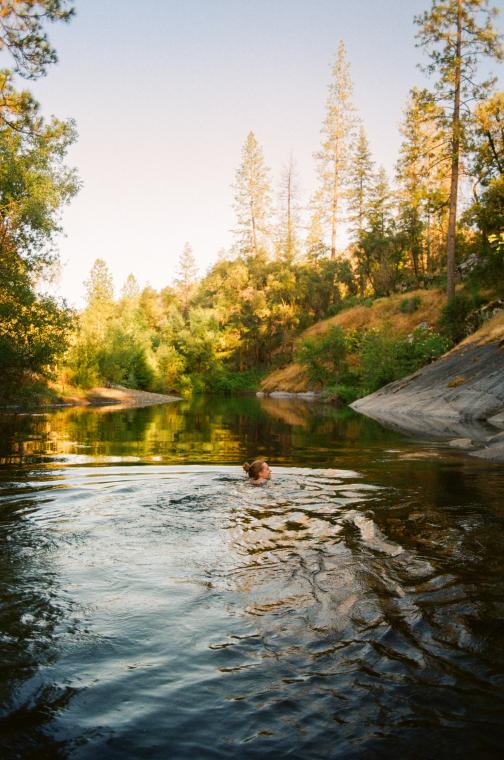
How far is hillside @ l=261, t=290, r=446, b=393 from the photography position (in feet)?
142

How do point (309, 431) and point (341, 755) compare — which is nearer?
point (341, 755)

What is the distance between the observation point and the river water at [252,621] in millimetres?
2955

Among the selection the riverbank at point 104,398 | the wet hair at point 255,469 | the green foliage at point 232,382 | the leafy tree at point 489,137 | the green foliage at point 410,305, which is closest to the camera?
the wet hair at point 255,469

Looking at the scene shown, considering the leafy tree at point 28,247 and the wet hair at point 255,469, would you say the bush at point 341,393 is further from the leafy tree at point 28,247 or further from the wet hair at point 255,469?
the wet hair at point 255,469

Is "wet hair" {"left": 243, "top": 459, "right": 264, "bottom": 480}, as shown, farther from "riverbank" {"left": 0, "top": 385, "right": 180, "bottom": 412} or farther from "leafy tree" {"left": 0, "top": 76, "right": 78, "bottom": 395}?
"riverbank" {"left": 0, "top": 385, "right": 180, "bottom": 412}

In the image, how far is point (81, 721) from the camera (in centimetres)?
303

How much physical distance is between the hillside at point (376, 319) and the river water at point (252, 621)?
31007 mm

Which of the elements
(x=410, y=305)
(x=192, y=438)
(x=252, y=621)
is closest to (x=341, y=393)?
(x=410, y=305)

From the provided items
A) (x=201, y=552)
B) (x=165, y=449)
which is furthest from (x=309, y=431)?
(x=201, y=552)

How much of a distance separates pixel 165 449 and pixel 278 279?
49.1 m

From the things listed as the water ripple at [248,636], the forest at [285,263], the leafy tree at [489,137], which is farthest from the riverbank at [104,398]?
the water ripple at [248,636]

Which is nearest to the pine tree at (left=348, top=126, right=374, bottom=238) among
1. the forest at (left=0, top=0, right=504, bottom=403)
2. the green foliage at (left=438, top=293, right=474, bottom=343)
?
the forest at (left=0, top=0, right=504, bottom=403)

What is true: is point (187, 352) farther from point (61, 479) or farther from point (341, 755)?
point (341, 755)

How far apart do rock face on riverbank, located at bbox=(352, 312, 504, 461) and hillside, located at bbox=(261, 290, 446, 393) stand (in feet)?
37.3
